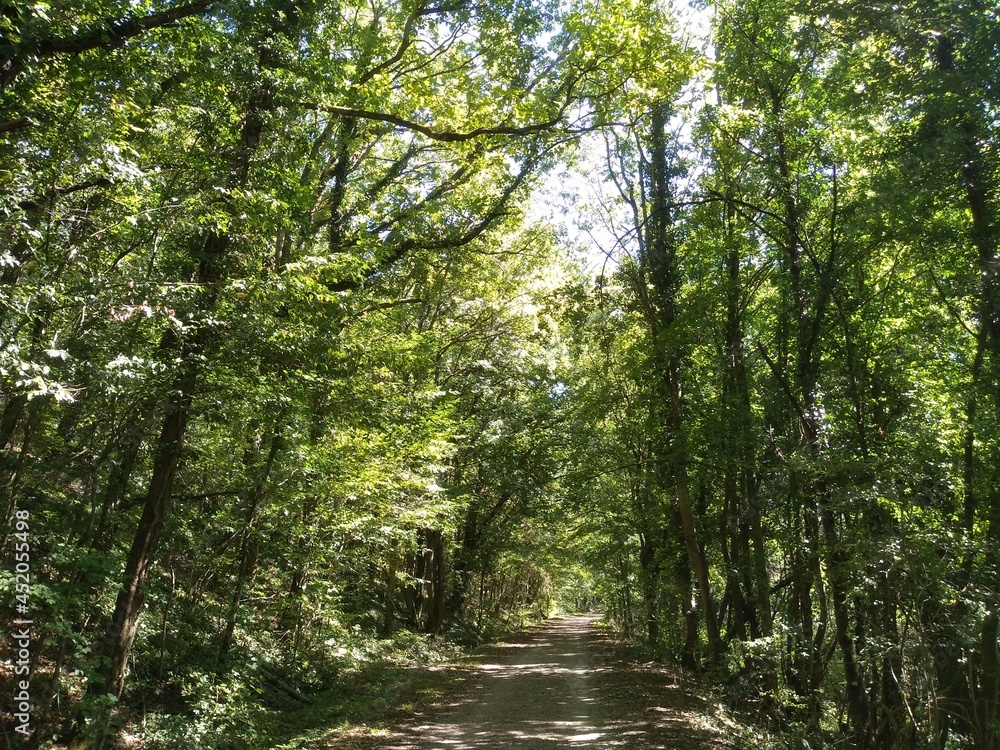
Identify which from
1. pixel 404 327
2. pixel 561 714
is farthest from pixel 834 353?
pixel 404 327

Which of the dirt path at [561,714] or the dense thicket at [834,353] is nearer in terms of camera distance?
the dense thicket at [834,353]

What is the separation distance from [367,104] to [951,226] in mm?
8815

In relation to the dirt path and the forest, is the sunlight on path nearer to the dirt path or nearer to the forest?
the dirt path

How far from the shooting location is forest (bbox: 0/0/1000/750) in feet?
18.4

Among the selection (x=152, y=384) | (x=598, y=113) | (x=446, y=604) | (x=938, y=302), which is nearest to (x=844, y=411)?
(x=938, y=302)

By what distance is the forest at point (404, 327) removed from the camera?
18.4 feet

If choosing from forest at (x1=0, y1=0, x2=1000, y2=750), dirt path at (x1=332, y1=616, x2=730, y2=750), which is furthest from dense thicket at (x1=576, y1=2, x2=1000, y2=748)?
dirt path at (x1=332, y1=616, x2=730, y2=750)

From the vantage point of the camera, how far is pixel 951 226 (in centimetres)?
870

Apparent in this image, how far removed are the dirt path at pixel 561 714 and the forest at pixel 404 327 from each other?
139 cm

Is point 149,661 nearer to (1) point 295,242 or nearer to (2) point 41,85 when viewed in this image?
(1) point 295,242

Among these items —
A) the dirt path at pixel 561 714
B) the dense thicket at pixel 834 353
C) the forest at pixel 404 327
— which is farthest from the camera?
the dirt path at pixel 561 714

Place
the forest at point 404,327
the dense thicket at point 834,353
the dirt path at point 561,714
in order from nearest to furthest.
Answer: the forest at point 404,327
the dense thicket at point 834,353
the dirt path at point 561,714

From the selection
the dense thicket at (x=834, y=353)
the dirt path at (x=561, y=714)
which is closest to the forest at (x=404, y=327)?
the dense thicket at (x=834, y=353)

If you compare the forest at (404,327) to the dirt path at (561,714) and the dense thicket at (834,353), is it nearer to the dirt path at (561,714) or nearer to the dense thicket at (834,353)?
the dense thicket at (834,353)
